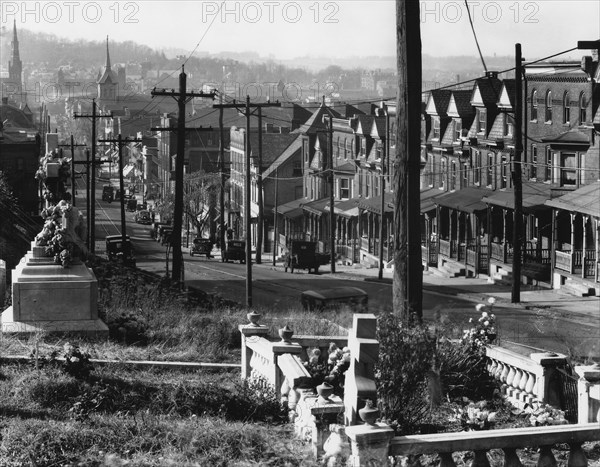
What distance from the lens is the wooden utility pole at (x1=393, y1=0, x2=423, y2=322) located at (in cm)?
1747

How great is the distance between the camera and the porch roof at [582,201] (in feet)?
147

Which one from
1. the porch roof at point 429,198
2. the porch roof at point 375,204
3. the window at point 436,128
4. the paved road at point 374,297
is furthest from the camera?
the window at point 436,128

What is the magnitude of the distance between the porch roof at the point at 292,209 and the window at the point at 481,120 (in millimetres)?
25846

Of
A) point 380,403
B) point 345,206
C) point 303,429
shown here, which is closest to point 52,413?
point 303,429

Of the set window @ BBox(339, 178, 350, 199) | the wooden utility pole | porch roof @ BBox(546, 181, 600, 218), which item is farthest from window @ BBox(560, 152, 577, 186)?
the wooden utility pole

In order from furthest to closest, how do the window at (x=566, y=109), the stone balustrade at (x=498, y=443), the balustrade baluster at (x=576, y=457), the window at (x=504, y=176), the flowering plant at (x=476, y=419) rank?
the window at (x=504, y=176), the window at (x=566, y=109), the flowering plant at (x=476, y=419), the balustrade baluster at (x=576, y=457), the stone balustrade at (x=498, y=443)

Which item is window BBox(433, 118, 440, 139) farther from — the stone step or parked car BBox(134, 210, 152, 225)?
parked car BBox(134, 210, 152, 225)

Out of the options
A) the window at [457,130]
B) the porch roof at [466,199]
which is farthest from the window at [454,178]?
the porch roof at [466,199]

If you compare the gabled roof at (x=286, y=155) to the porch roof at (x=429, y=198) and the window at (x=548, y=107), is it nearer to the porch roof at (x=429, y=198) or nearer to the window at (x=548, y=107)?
the porch roof at (x=429, y=198)

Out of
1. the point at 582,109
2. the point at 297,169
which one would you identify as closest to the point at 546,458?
the point at 582,109

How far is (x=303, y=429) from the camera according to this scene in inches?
458

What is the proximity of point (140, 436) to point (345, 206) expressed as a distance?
6761 cm

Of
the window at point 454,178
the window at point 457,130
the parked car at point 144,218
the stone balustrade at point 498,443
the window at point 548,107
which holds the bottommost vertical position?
the parked car at point 144,218

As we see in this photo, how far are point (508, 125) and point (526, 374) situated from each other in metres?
46.2
